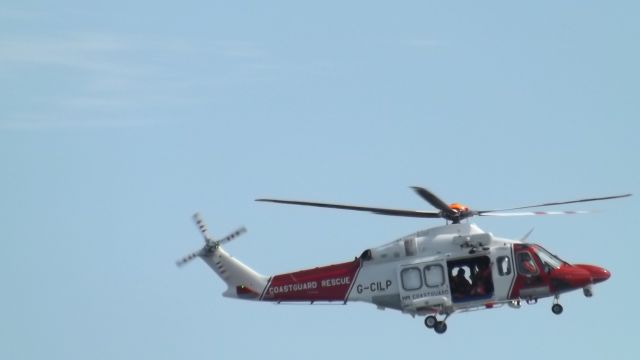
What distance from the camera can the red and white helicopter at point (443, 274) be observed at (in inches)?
1638

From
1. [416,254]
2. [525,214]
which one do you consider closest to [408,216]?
[416,254]

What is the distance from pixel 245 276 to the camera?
45.2m

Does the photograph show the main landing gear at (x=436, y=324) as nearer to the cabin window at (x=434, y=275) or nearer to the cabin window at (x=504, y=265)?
the cabin window at (x=434, y=275)

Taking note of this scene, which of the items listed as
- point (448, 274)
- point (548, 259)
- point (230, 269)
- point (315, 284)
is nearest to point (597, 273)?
point (548, 259)

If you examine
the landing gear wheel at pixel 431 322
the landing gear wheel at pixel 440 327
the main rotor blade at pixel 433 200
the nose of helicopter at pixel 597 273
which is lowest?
the landing gear wheel at pixel 440 327

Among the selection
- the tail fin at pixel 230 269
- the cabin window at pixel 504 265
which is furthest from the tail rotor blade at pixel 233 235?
the cabin window at pixel 504 265

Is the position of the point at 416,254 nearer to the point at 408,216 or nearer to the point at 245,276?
the point at 408,216

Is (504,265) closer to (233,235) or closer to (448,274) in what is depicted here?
(448,274)

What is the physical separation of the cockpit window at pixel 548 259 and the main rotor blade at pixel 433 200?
3.57m

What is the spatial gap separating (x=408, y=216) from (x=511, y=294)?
4.81 m

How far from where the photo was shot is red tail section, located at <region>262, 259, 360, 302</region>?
142 feet

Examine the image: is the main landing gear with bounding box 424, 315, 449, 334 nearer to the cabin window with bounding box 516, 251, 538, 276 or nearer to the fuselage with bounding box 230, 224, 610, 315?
the fuselage with bounding box 230, 224, 610, 315

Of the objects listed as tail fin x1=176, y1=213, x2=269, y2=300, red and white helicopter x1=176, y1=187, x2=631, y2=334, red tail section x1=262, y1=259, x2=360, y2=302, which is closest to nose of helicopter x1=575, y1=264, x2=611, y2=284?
red and white helicopter x1=176, y1=187, x2=631, y2=334

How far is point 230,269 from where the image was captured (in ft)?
149
